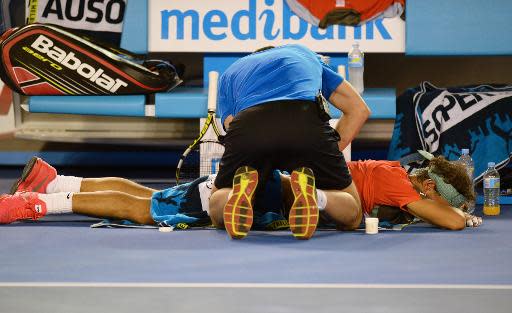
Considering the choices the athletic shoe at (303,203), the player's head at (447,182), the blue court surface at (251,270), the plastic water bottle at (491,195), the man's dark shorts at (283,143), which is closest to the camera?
the blue court surface at (251,270)

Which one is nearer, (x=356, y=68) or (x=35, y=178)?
(x=35, y=178)

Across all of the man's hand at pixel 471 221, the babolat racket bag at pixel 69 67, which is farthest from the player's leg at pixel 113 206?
the babolat racket bag at pixel 69 67

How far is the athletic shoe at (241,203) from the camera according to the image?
185 inches

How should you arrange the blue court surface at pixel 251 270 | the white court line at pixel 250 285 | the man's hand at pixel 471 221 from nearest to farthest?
the blue court surface at pixel 251 270, the white court line at pixel 250 285, the man's hand at pixel 471 221

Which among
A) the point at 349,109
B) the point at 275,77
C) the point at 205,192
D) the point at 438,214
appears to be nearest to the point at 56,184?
the point at 205,192

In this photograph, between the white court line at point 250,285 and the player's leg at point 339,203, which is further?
the player's leg at point 339,203

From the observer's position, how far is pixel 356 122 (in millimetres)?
5254

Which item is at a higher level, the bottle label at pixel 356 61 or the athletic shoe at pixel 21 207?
the bottle label at pixel 356 61

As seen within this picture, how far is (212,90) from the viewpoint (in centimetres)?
708

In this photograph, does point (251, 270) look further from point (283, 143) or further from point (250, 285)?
point (283, 143)

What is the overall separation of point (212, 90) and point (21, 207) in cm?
214

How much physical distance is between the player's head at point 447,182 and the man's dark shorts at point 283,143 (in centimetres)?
52

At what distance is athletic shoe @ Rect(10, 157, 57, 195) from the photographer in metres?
5.57

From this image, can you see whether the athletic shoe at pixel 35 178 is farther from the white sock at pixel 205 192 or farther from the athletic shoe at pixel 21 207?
the white sock at pixel 205 192
